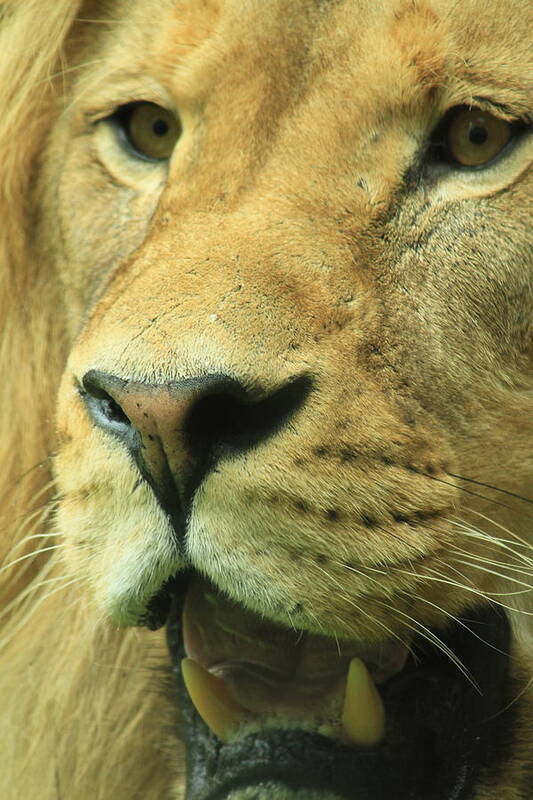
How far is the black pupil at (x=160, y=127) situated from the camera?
9.40 ft

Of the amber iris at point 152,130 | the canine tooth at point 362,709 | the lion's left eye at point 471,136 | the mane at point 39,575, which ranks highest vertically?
the lion's left eye at point 471,136

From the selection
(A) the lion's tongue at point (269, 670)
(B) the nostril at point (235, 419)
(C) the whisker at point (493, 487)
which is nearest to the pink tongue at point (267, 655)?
(A) the lion's tongue at point (269, 670)

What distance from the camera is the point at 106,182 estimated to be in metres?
2.97

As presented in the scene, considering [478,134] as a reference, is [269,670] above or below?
below

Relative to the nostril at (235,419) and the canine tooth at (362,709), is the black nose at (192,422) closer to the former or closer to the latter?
the nostril at (235,419)

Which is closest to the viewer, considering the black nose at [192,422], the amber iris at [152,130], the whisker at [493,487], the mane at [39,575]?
the black nose at [192,422]

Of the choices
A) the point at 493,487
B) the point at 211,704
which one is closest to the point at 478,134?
the point at 493,487

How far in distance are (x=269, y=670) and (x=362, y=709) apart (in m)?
0.26

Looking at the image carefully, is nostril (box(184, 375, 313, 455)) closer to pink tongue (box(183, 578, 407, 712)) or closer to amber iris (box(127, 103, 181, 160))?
pink tongue (box(183, 578, 407, 712))

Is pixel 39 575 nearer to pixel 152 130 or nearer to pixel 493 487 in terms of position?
pixel 152 130

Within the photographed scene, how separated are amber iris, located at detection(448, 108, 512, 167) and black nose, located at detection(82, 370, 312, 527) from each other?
2.11ft

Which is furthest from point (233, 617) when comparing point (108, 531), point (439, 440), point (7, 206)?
point (7, 206)

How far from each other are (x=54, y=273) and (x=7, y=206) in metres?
0.21

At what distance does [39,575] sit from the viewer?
3094 millimetres
